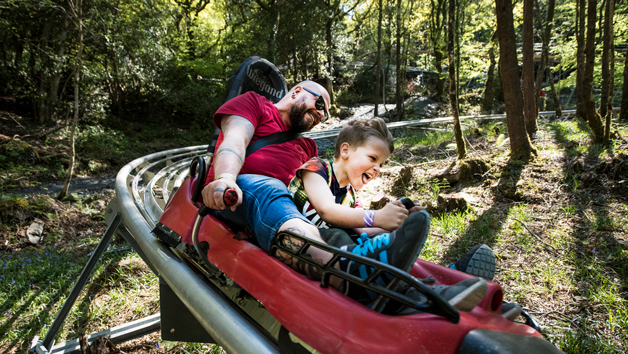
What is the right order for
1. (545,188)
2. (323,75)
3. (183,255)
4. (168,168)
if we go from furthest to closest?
(323,75), (168,168), (545,188), (183,255)

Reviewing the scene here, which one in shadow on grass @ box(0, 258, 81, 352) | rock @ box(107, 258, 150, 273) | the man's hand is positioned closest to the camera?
the man's hand

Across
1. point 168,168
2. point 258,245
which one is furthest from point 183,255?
point 168,168

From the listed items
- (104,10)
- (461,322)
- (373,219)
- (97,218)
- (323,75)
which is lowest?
(97,218)

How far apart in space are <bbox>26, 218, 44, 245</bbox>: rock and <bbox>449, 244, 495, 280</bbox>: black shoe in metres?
6.01

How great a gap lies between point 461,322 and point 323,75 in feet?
63.4

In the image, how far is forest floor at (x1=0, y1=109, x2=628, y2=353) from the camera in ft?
7.31

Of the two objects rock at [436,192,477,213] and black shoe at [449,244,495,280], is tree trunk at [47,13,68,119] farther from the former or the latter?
black shoe at [449,244,495,280]

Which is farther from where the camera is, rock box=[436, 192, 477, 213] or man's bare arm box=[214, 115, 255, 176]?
rock box=[436, 192, 477, 213]

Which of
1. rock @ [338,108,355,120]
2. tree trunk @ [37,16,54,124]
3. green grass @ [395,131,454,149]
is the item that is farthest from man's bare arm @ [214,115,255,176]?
rock @ [338,108,355,120]

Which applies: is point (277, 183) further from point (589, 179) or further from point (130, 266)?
point (589, 179)

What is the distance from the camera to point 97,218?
6.23 metres

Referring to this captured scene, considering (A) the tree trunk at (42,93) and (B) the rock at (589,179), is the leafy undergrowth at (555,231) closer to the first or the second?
(B) the rock at (589,179)

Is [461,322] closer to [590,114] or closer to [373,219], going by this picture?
[373,219]

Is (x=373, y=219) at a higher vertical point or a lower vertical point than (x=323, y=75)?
lower
